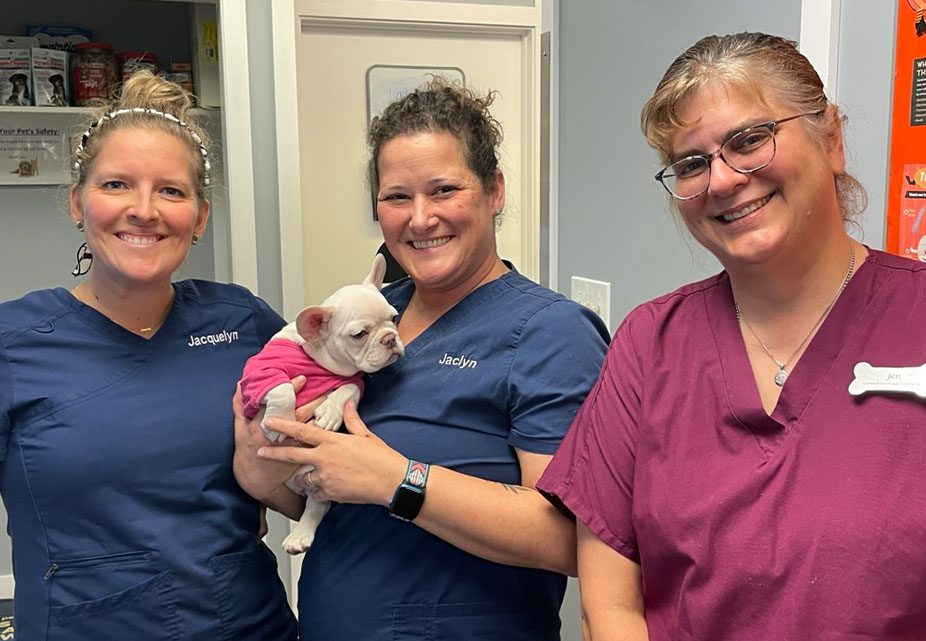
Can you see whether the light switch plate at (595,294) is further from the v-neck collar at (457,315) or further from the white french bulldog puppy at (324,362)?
the white french bulldog puppy at (324,362)

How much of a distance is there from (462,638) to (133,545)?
52 cm

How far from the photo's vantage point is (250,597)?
1.29 m

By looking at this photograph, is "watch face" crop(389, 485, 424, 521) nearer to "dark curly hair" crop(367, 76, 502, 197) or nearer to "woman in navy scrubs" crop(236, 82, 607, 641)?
"woman in navy scrubs" crop(236, 82, 607, 641)

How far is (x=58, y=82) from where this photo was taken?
2840 mm

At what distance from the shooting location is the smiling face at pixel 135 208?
1.23 metres

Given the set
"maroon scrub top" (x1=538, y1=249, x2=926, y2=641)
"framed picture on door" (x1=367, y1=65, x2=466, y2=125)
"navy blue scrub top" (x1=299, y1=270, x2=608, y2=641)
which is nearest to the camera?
"maroon scrub top" (x1=538, y1=249, x2=926, y2=641)

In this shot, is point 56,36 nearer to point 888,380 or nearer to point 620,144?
point 620,144

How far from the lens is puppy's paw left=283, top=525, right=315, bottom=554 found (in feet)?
4.12

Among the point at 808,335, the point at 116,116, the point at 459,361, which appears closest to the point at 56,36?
the point at 116,116

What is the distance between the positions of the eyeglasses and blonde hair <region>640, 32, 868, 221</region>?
23 millimetres

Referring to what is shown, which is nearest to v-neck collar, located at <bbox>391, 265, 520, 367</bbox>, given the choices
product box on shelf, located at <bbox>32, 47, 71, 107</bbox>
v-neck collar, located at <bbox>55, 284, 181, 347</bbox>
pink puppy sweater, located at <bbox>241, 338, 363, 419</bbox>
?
pink puppy sweater, located at <bbox>241, 338, 363, 419</bbox>

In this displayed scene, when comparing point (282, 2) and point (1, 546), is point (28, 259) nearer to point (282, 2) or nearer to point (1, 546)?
point (1, 546)

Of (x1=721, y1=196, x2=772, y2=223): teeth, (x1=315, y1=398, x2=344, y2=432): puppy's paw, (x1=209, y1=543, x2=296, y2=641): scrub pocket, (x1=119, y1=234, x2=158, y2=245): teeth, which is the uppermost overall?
(x1=721, y1=196, x2=772, y2=223): teeth

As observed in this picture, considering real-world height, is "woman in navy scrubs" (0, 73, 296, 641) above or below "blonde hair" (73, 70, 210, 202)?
below
